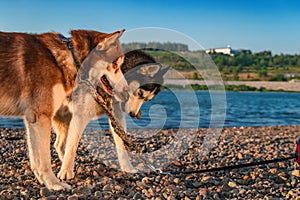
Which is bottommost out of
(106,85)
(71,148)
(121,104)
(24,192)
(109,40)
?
(24,192)

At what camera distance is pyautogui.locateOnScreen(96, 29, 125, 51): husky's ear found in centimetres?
537

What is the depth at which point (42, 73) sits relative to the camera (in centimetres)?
537

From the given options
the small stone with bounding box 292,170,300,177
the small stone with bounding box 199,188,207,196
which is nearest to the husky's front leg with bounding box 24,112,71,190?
the small stone with bounding box 199,188,207,196

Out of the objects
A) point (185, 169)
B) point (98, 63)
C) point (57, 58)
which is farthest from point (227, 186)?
point (57, 58)

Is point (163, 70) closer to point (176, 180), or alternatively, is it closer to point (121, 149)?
point (121, 149)

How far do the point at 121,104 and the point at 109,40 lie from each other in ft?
5.05

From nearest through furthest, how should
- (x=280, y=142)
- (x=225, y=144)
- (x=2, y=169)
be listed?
(x=2, y=169) < (x=225, y=144) < (x=280, y=142)

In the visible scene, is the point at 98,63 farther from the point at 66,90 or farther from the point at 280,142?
the point at 280,142

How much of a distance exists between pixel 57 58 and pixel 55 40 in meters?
0.32

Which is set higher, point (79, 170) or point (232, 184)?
point (232, 184)

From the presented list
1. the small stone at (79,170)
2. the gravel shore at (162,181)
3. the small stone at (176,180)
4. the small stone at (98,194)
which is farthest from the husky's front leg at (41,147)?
the small stone at (176,180)

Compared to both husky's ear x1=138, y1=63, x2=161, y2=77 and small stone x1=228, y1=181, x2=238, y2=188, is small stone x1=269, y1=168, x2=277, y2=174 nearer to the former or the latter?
small stone x1=228, y1=181, x2=238, y2=188

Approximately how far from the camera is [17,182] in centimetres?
588

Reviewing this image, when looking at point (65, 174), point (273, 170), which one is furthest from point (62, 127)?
point (273, 170)
